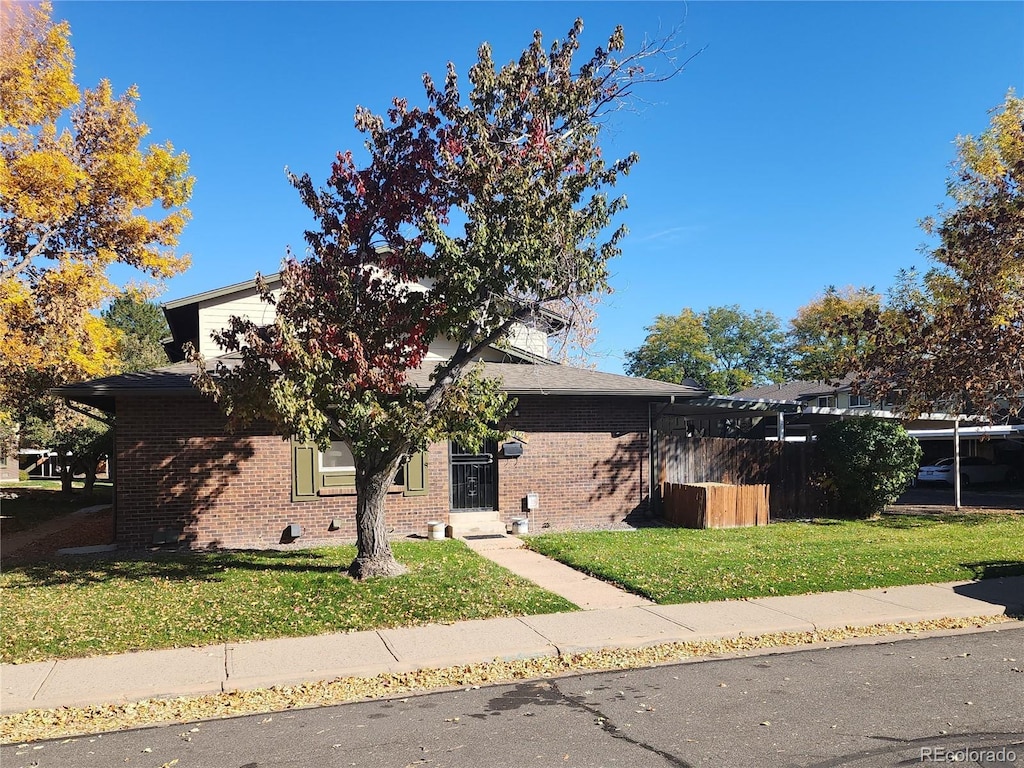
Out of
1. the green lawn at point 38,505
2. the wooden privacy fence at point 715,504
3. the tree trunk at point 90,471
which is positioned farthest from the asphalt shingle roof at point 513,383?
the tree trunk at point 90,471

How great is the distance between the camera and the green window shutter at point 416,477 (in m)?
14.0

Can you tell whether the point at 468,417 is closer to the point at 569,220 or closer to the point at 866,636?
the point at 569,220

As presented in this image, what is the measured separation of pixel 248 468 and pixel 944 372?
507 inches

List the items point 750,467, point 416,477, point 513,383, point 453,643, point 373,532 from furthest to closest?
point 750,467
point 513,383
point 416,477
point 373,532
point 453,643

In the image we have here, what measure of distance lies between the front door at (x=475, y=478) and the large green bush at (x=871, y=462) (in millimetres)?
8004

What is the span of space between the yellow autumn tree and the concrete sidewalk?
11.9 metres

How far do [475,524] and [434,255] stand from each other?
6.47 meters

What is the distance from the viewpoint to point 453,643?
7262 millimetres

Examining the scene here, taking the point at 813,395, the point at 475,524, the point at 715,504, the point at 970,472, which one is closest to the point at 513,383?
the point at 475,524

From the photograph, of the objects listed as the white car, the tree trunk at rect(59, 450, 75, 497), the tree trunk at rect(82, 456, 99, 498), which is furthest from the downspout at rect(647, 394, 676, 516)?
the tree trunk at rect(59, 450, 75, 497)

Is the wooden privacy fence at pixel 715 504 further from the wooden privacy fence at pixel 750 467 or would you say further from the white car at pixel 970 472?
the white car at pixel 970 472

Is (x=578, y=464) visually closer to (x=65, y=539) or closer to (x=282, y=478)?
(x=282, y=478)

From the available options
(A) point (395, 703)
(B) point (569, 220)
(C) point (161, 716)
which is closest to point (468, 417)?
(B) point (569, 220)

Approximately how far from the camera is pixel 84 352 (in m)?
16.9
